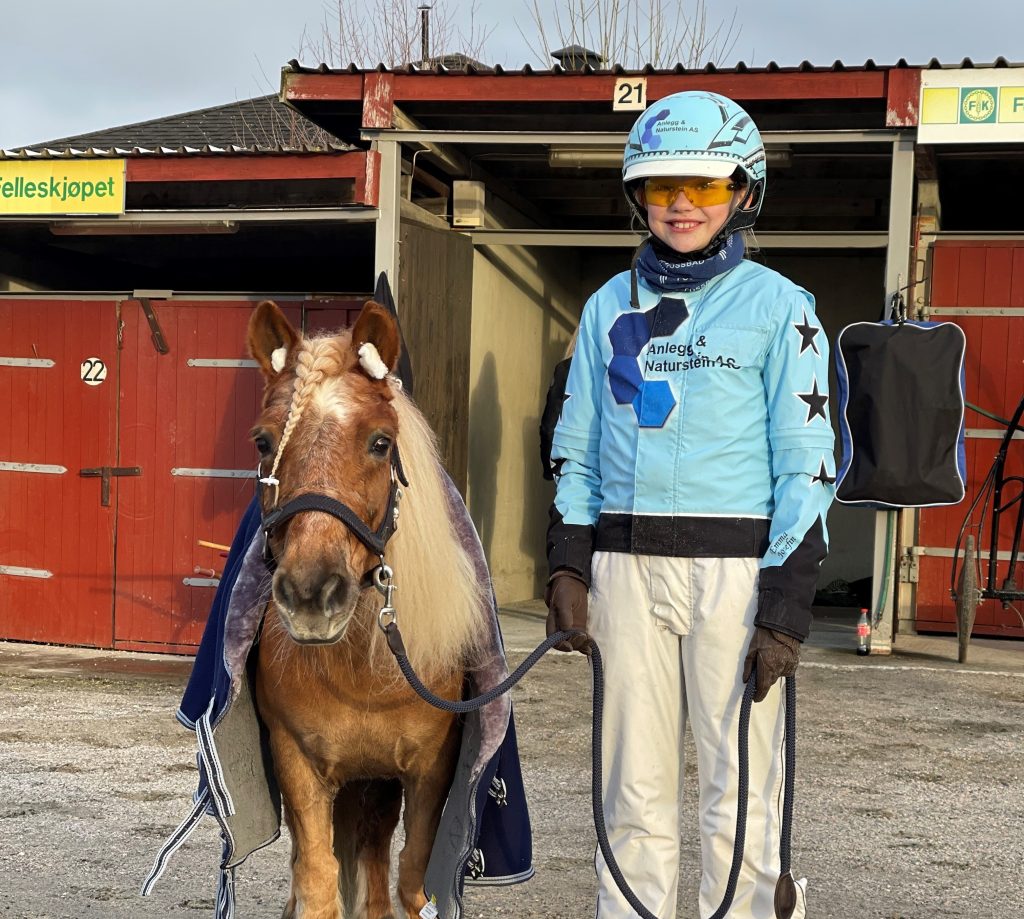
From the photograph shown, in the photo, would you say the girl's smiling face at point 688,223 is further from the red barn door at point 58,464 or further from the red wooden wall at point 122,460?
the red barn door at point 58,464

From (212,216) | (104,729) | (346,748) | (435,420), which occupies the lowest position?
(104,729)

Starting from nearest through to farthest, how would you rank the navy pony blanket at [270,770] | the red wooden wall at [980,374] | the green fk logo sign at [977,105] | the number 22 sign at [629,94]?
the navy pony blanket at [270,770] < the green fk logo sign at [977,105] < the number 22 sign at [629,94] < the red wooden wall at [980,374]

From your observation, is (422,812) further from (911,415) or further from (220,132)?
(220,132)

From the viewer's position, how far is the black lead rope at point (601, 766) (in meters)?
2.44

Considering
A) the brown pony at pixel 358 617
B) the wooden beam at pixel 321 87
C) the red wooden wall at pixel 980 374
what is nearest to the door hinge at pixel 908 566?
the red wooden wall at pixel 980 374

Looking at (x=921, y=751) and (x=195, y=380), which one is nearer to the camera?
(x=921, y=751)

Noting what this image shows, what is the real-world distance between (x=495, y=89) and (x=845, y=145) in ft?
6.94

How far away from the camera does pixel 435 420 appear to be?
25.2 feet

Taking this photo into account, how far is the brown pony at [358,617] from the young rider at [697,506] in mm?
289

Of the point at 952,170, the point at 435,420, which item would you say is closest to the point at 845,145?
the point at 952,170

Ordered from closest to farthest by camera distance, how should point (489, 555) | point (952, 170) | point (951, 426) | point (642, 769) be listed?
point (642, 769), point (951, 426), point (952, 170), point (489, 555)

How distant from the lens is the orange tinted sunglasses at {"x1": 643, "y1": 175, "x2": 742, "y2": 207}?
8.39ft

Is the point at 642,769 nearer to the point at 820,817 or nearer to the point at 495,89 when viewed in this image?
the point at 820,817

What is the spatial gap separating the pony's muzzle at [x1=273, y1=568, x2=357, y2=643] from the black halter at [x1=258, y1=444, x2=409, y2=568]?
0.12 meters
